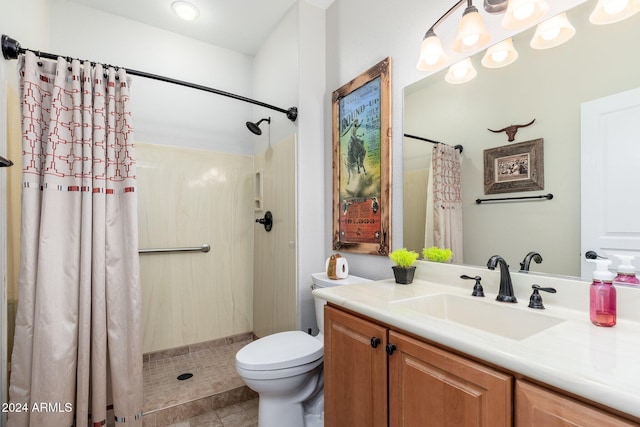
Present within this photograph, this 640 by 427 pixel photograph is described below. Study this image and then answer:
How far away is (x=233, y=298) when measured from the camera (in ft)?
8.66

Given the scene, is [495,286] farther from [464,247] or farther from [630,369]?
[630,369]

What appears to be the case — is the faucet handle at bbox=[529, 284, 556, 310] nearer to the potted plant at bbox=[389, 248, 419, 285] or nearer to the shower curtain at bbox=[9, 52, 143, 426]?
the potted plant at bbox=[389, 248, 419, 285]

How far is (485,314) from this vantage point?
1.04m

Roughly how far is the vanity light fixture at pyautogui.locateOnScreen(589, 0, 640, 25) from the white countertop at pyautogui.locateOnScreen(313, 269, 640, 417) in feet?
2.66

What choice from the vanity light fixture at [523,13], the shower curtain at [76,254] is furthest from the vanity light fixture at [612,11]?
the shower curtain at [76,254]

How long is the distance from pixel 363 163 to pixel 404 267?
0.70 m

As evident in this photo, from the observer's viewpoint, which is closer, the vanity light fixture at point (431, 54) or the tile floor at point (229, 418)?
the vanity light fixture at point (431, 54)

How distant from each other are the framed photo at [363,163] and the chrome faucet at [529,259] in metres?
0.65

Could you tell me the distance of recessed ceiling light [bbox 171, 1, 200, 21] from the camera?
2.10 metres

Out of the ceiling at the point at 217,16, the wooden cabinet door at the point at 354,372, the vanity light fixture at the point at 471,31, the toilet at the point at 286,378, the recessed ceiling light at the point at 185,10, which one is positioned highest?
the ceiling at the point at 217,16

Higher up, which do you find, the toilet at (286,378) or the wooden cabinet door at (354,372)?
the wooden cabinet door at (354,372)

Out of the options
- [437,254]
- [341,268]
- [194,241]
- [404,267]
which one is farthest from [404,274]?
[194,241]

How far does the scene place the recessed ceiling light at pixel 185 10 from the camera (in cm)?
210

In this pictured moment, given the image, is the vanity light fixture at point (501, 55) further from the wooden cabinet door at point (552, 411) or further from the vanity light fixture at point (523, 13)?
the wooden cabinet door at point (552, 411)
